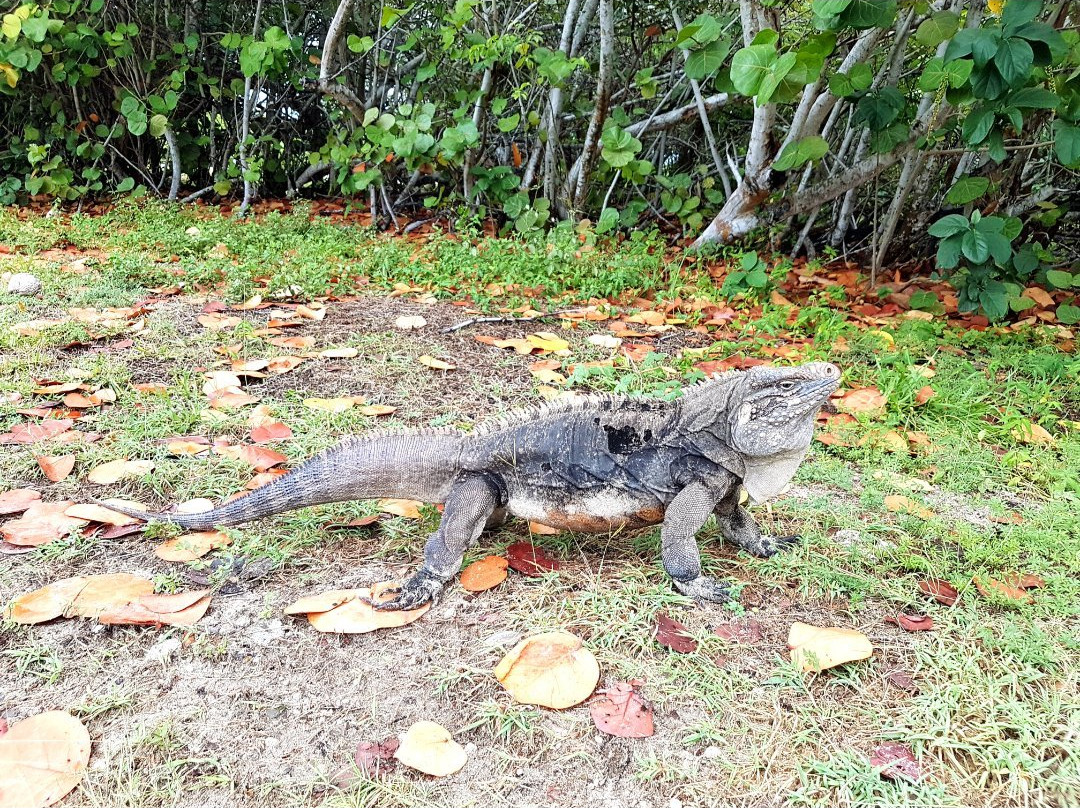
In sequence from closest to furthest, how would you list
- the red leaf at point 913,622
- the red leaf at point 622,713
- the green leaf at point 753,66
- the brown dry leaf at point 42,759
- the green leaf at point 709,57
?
the brown dry leaf at point 42,759 < the red leaf at point 622,713 < the red leaf at point 913,622 < the green leaf at point 753,66 < the green leaf at point 709,57

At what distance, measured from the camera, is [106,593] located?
104 inches

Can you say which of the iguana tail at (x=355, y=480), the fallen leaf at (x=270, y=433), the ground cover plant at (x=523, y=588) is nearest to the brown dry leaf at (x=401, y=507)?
the ground cover plant at (x=523, y=588)

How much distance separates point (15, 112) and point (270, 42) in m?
4.43

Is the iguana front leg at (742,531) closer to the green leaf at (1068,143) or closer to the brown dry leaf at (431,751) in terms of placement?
the brown dry leaf at (431,751)

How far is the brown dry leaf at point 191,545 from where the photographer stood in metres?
2.90

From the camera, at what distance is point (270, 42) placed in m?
7.64

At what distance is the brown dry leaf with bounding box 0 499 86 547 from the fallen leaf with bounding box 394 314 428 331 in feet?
8.72

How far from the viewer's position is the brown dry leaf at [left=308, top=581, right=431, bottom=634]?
2.54 metres

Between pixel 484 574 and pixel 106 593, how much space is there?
125 centimetres

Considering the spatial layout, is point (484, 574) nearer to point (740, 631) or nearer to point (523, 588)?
point (523, 588)

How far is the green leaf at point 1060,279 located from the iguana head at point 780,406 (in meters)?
4.23

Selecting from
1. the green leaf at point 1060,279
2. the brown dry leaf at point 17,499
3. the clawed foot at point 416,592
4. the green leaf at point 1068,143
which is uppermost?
the green leaf at point 1068,143

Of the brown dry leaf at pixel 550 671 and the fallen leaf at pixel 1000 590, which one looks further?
the fallen leaf at pixel 1000 590

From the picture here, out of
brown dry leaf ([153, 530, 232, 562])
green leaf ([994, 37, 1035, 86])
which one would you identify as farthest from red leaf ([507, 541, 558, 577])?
green leaf ([994, 37, 1035, 86])
